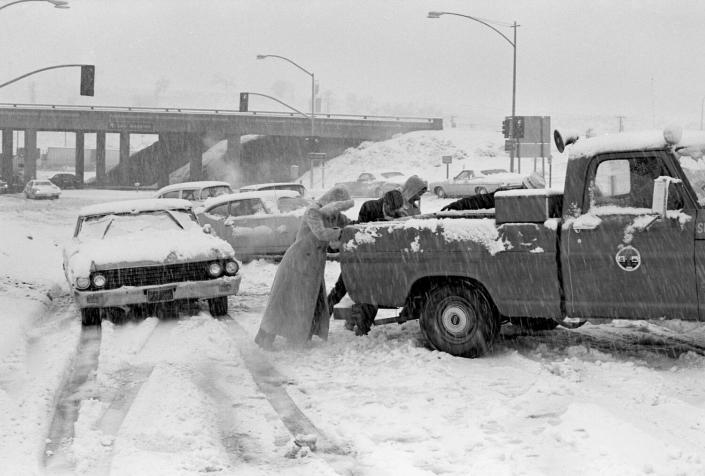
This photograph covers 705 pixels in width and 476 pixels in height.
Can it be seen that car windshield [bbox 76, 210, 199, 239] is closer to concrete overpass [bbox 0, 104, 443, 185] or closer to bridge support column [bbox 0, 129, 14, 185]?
concrete overpass [bbox 0, 104, 443, 185]

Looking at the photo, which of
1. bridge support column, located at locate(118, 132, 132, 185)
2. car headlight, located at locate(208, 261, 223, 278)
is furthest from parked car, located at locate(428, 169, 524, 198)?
bridge support column, located at locate(118, 132, 132, 185)

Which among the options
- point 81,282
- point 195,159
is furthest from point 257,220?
point 195,159

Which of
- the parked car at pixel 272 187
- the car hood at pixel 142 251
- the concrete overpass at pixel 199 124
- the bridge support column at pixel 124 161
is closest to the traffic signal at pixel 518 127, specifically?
the parked car at pixel 272 187

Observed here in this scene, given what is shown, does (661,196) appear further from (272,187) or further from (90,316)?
(272,187)

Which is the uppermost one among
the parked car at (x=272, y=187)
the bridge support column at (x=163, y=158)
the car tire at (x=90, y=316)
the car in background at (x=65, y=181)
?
the bridge support column at (x=163, y=158)

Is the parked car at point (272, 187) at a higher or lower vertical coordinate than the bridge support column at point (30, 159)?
lower

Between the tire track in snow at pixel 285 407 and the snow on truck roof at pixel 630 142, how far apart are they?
333cm

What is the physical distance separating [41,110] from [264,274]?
2592 inches

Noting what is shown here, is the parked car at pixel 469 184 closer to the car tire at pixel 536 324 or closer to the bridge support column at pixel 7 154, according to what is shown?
the car tire at pixel 536 324

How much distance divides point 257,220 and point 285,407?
11.2 metres

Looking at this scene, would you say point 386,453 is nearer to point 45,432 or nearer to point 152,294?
point 45,432

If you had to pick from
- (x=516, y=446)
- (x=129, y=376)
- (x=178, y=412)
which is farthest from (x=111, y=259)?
(x=516, y=446)

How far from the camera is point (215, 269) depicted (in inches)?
453

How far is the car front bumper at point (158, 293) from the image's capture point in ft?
35.7
